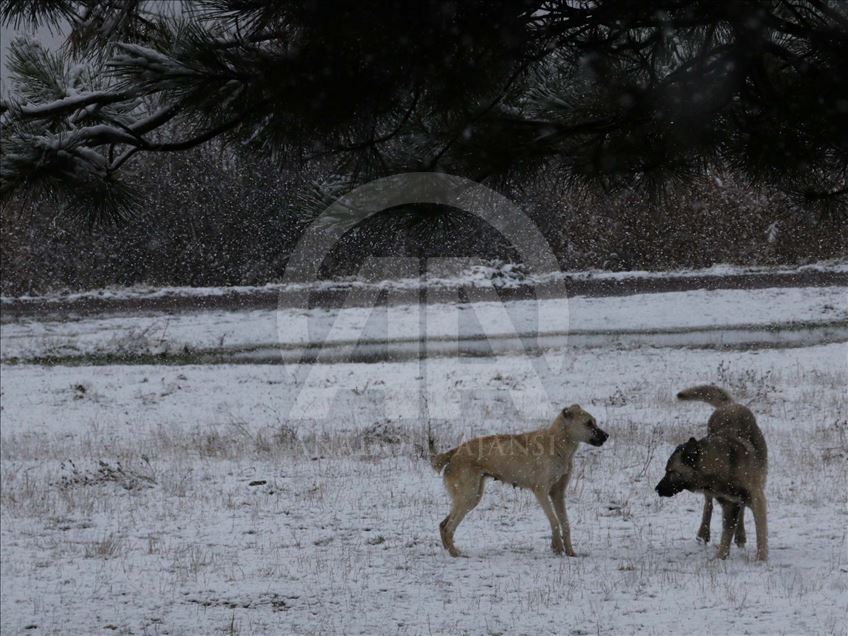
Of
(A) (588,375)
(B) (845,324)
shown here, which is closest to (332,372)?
(A) (588,375)

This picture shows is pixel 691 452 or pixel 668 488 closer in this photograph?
pixel 691 452

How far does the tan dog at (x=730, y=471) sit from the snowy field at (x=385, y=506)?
0.73 feet

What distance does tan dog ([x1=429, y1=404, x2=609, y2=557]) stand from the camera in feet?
22.9

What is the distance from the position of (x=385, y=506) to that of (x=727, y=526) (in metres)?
2.93

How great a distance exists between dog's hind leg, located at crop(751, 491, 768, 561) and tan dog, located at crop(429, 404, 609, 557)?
3.55ft

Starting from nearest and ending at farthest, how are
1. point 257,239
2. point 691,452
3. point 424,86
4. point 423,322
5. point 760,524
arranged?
point 424,86 → point 760,524 → point 691,452 → point 423,322 → point 257,239

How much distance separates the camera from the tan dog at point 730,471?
6.42 meters

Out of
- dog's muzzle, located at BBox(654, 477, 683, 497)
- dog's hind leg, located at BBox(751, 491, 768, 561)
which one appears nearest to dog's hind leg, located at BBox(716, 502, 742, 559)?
dog's hind leg, located at BBox(751, 491, 768, 561)

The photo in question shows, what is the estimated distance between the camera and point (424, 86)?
4.20m

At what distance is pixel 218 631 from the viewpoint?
224 inches

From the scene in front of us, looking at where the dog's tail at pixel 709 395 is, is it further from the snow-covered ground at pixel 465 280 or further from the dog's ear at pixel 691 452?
the snow-covered ground at pixel 465 280

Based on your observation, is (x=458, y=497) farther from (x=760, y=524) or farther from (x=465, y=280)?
(x=465, y=280)

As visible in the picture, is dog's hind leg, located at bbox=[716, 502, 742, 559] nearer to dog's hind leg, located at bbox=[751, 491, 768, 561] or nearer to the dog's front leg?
dog's hind leg, located at bbox=[751, 491, 768, 561]

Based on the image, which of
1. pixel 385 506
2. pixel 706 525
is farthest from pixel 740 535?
pixel 385 506
